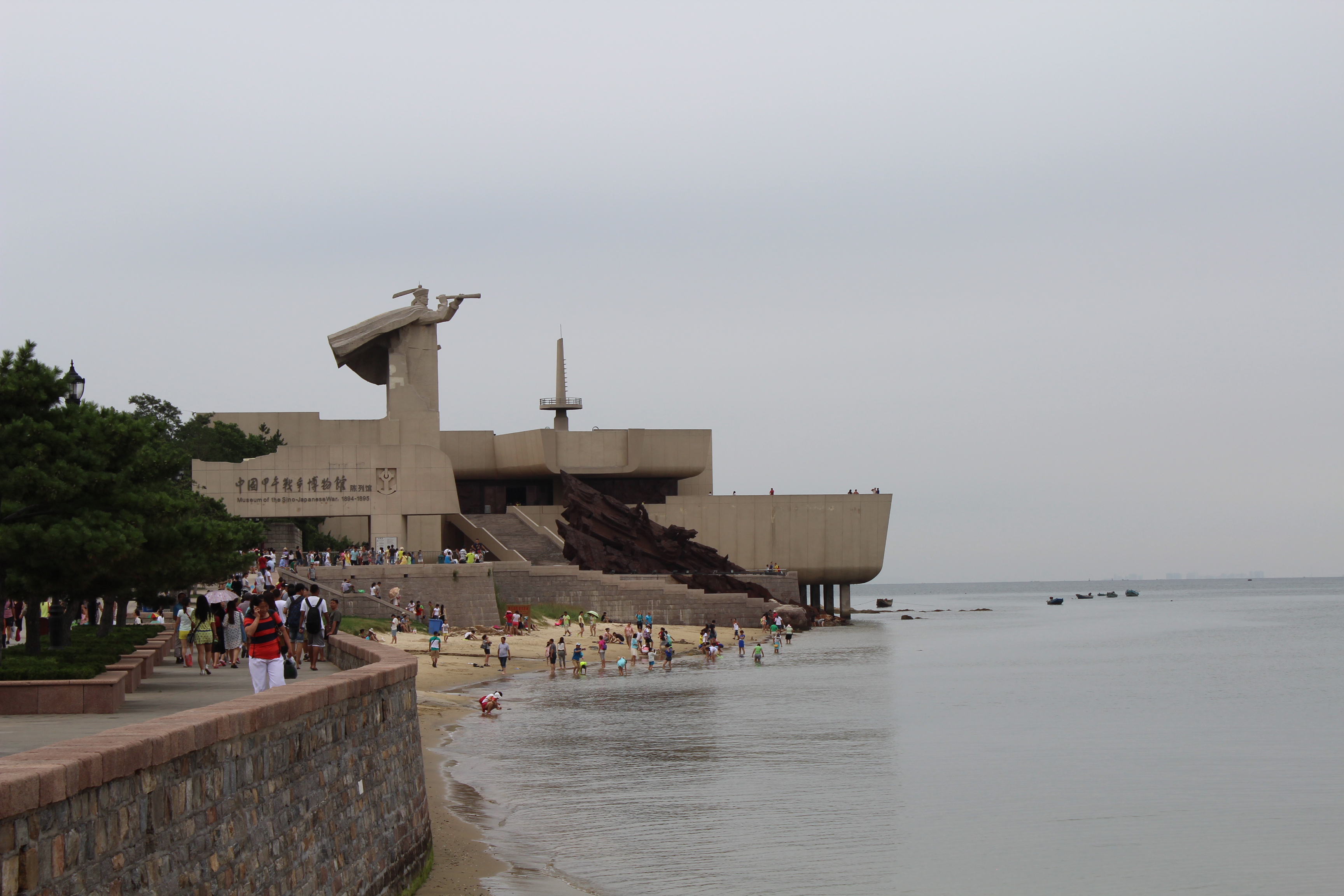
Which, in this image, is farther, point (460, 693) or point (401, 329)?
point (401, 329)

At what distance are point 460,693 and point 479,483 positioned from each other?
41970 mm

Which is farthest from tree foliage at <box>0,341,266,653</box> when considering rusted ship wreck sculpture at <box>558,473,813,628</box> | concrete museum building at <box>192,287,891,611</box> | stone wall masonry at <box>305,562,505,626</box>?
rusted ship wreck sculpture at <box>558,473,813,628</box>

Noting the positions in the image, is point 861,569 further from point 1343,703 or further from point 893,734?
point 893,734

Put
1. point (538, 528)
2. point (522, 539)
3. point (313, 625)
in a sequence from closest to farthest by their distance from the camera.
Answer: point (313, 625) → point (522, 539) → point (538, 528)

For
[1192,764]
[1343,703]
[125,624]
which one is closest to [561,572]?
[125,624]

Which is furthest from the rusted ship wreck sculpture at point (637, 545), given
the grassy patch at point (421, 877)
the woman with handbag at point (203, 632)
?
the grassy patch at point (421, 877)

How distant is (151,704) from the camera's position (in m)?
14.7

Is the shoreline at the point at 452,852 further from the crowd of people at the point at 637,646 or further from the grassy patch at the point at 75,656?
the crowd of people at the point at 637,646

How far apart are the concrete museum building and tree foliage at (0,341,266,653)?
37651mm

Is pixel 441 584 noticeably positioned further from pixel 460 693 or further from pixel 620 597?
pixel 460 693

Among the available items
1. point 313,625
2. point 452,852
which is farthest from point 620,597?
point 452,852

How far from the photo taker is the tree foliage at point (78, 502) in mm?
15336

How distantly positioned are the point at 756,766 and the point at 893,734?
604 centimetres

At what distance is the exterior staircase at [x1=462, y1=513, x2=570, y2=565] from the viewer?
58.4m
